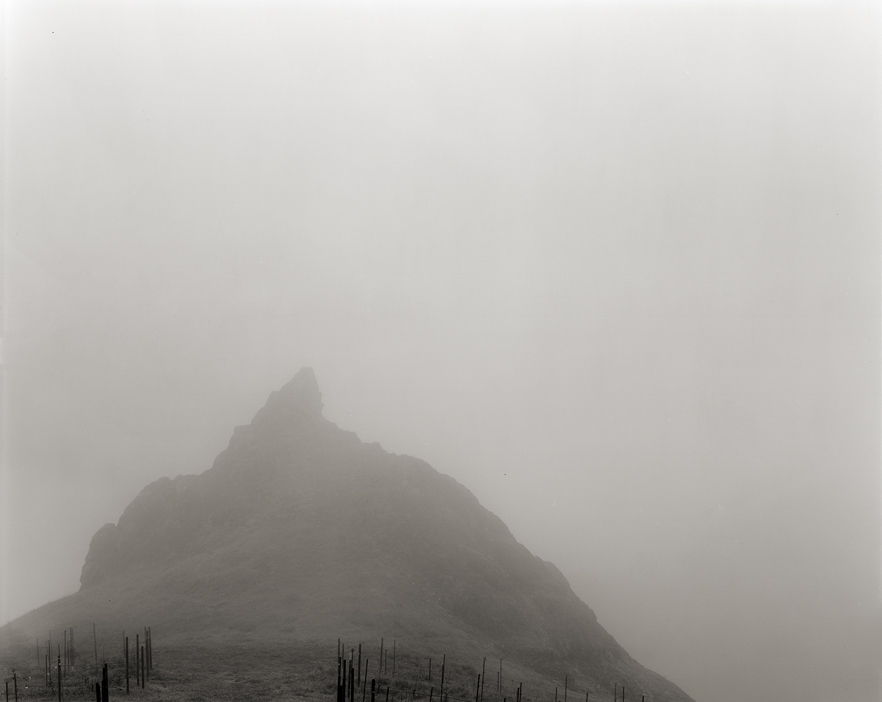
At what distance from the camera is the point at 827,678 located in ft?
432

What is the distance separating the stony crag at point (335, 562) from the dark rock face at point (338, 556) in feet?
0.54

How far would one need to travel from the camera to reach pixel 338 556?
69188 mm

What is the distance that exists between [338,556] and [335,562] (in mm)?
920

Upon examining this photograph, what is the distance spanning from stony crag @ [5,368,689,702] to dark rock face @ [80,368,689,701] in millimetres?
164

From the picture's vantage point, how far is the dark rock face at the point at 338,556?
206 ft

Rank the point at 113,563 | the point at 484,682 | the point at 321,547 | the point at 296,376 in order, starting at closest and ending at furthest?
the point at 484,682 < the point at 321,547 < the point at 113,563 < the point at 296,376

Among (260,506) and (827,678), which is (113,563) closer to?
(260,506)

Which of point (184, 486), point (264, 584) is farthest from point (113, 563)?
point (264, 584)

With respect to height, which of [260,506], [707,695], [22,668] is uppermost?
[260,506]

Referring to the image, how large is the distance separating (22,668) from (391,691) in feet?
91.4

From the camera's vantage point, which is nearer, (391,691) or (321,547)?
(391,691)

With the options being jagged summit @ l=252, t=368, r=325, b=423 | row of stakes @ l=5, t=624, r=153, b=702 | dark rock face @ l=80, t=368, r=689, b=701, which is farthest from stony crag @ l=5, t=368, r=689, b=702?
row of stakes @ l=5, t=624, r=153, b=702

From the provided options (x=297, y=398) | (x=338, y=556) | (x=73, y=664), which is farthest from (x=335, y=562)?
(x=297, y=398)

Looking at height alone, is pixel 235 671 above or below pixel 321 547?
below
